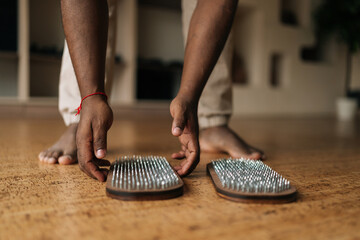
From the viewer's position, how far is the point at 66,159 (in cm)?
90

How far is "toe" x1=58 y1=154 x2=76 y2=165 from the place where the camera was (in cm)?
90

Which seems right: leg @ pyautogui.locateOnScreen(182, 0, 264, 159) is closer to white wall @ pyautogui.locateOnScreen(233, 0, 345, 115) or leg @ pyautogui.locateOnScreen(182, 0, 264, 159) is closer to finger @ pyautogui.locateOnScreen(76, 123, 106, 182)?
finger @ pyautogui.locateOnScreen(76, 123, 106, 182)

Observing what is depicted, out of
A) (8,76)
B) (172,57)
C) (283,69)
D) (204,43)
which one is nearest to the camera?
(204,43)

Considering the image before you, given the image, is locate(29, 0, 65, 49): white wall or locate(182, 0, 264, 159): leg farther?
locate(29, 0, 65, 49): white wall

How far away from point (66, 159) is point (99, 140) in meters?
0.30

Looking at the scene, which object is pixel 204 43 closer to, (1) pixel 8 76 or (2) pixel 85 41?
(2) pixel 85 41

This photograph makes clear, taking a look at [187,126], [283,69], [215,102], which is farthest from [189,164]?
[283,69]

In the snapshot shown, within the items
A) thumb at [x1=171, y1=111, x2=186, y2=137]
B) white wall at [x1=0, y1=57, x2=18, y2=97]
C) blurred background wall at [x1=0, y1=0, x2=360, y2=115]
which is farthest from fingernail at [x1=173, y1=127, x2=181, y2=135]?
white wall at [x1=0, y1=57, x2=18, y2=97]

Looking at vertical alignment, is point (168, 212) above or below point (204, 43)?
below

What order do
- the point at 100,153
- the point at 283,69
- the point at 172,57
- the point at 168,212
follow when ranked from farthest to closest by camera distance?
the point at 283,69 < the point at 172,57 < the point at 100,153 < the point at 168,212

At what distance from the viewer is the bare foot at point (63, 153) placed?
906 mm

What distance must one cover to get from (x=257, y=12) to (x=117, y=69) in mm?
1847

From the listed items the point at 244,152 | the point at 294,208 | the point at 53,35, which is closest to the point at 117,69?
the point at 53,35

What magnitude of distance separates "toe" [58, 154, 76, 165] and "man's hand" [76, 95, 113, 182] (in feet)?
0.81
